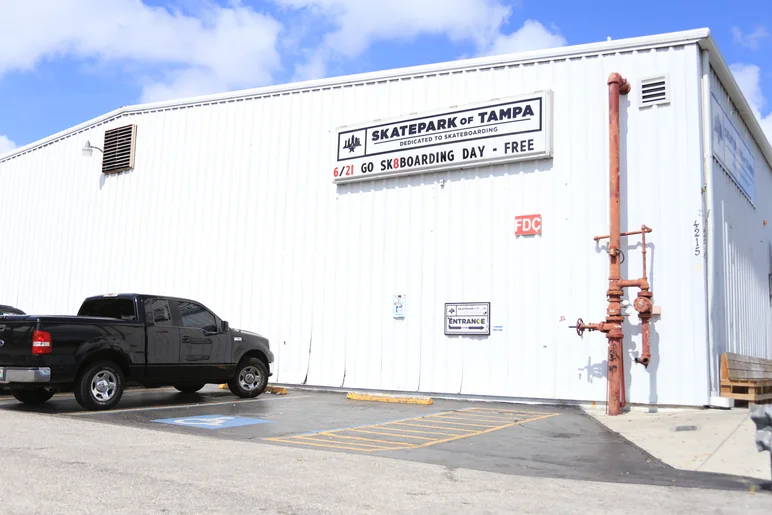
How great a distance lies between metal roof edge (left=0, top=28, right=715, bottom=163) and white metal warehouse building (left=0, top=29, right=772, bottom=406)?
42 mm

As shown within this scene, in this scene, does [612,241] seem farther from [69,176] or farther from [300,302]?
[69,176]

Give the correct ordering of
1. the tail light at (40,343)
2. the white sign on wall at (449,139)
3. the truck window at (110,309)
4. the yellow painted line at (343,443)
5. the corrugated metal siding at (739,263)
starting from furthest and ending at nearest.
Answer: the white sign on wall at (449,139) → the corrugated metal siding at (739,263) → the truck window at (110,309) → the tail light at (40,343) → the yellow painted line at (343,443)

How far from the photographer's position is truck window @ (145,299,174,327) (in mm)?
11969

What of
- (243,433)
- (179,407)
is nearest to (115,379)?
(179,407)

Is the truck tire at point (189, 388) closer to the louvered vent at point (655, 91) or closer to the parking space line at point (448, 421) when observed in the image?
the parking space line at point (448, 421)

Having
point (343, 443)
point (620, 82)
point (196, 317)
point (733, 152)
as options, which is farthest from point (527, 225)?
point (343, 443)

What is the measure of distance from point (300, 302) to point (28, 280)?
1220cm

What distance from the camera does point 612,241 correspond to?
1304cm

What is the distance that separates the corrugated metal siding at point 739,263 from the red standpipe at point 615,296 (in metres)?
1.30

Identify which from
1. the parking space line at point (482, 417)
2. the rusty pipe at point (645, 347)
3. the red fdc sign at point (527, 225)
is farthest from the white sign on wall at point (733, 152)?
the parking space line at point (482, 417)

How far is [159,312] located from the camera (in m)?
12.1

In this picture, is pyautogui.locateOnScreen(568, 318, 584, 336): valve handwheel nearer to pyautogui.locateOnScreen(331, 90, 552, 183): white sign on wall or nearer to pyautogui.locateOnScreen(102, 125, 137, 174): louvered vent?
pyautogui.locateOnScreen(331, 90, 552, 183): white sign on wall

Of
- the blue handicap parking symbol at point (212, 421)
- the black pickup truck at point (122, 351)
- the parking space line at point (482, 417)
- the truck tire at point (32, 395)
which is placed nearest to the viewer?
the blue handicap parking symbol at point (212, 421)

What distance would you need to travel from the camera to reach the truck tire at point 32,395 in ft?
38.7
